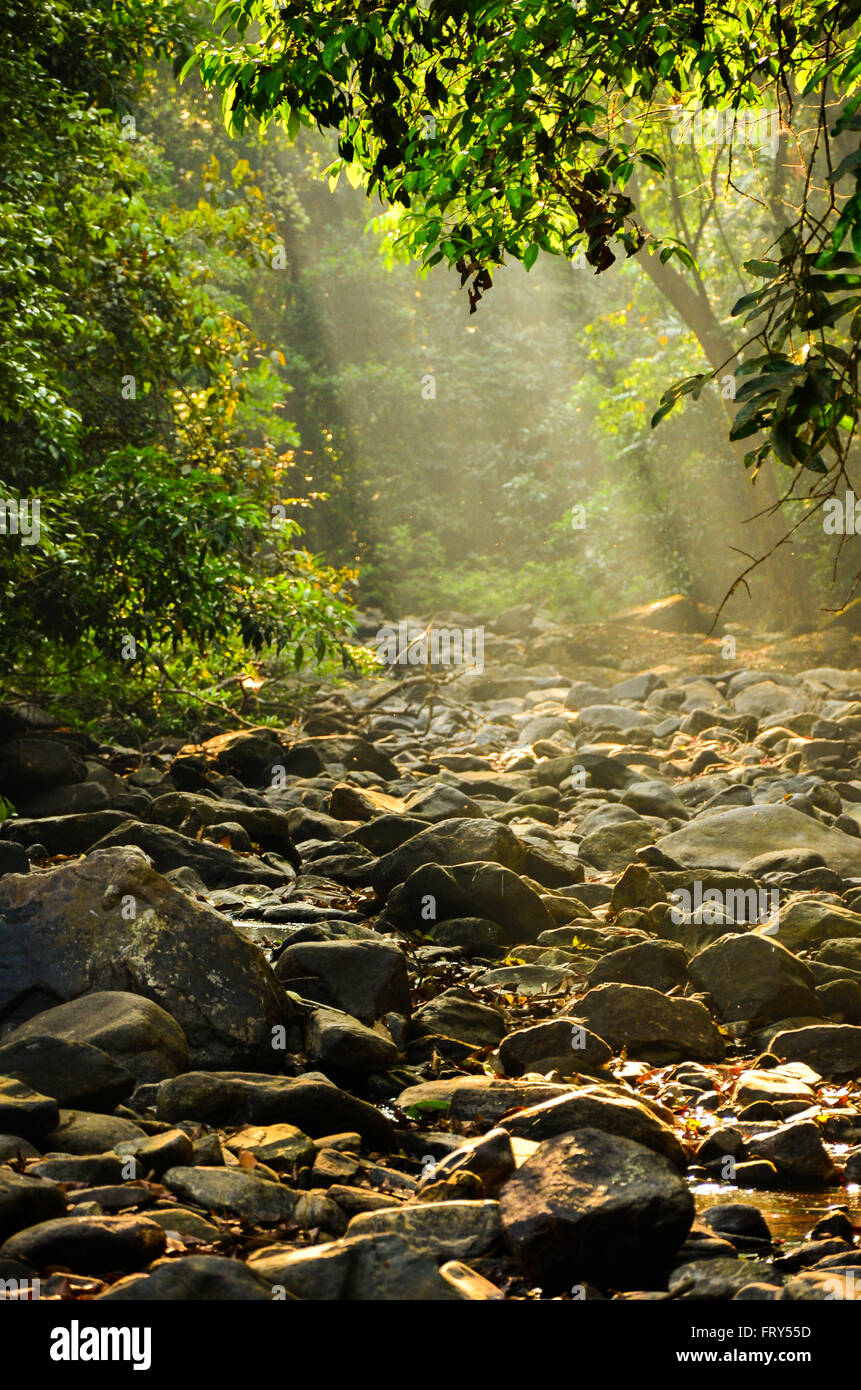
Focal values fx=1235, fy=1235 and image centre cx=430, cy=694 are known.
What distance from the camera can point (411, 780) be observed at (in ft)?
36.5

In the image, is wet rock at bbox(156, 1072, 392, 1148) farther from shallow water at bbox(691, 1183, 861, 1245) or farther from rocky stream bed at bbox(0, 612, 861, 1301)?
shallow water at bbox(691, 1183, 861, 1245)

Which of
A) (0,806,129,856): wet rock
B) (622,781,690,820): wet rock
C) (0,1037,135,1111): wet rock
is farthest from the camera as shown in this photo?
(622,781,690,820): wet rock

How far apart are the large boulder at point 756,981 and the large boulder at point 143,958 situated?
2003 millimetres

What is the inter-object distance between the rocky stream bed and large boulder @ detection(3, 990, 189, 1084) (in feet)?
0.04

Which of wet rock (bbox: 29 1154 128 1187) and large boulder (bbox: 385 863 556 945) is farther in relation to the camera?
large boulder (bbox: 385 863 556 945)

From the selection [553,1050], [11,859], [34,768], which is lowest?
[553,1050]

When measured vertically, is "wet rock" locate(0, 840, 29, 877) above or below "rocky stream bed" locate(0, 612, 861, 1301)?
above

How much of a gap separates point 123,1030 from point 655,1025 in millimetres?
2225

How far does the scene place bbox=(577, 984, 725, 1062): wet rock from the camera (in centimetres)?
516

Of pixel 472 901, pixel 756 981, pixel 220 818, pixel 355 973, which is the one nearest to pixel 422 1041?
pixel 355 973

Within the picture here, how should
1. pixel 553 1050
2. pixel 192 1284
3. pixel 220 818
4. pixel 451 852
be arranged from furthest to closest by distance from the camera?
pixel 220 818 < pixel 451 852 < pixel 553 1050 < pixel 192 1284

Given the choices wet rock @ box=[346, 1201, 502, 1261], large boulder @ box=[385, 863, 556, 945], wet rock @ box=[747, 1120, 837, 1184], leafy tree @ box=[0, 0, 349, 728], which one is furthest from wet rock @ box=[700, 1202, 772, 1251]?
leafy tree @ box=[0, 0, 349, 728]

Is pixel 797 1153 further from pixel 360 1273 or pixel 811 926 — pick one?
pixel 811 926

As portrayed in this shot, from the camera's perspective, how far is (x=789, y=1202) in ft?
12.8
